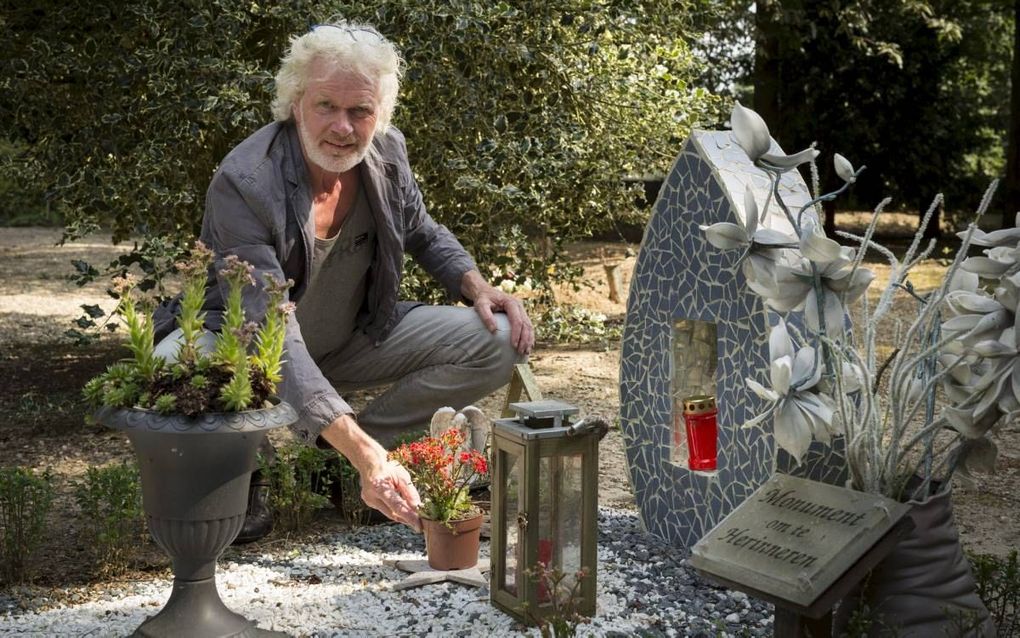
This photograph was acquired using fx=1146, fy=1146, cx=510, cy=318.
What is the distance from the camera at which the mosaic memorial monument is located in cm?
327

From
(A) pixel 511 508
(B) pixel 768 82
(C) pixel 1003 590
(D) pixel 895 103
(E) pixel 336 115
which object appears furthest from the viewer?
(D) pixel 895 103

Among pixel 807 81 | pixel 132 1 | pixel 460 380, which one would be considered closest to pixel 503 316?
pixel 460 380

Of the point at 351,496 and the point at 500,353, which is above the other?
the point at 500,353

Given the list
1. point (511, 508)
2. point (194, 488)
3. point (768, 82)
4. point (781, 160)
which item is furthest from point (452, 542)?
point (768, 82)

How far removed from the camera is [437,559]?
3309 mm

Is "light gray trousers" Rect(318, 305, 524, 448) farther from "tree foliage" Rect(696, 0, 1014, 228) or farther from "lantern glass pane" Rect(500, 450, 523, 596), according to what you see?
"tree foliage" Rect(696, 0, 1014, 228)

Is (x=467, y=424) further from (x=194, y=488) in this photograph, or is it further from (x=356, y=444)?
(x=194, y=488)

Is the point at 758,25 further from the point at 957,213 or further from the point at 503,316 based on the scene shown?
the point at 503,316

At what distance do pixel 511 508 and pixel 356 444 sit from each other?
45 cm

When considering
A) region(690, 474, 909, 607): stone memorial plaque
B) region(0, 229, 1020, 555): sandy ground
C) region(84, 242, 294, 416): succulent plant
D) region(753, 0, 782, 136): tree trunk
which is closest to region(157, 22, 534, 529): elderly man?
region(84, 242, 294, 416): succulent plant

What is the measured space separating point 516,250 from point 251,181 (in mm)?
2731

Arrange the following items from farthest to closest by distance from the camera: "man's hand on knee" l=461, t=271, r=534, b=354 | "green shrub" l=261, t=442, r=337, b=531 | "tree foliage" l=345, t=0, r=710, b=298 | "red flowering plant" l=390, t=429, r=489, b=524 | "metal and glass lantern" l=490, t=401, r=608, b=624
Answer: "tree foliage" l=345, t=0, r=710, b=298 → "man's hand on knee" l=461, t=271, r=534, b=354 → "green shrub" l=261, t=442, r=337, b=531 → "red flowering plant" l=390, t=429, r=489, b=524 → "metal and glass lantern" l=490, t=401, r=608, b=624

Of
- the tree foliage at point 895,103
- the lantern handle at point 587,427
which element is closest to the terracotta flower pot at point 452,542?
the lantern handle at point 587,427

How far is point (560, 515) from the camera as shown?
9.59 ft
